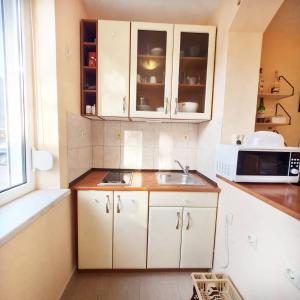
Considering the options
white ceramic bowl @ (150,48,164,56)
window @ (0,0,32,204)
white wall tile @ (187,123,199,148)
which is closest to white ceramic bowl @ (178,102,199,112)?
white wall tile @ (187,123,199,148)

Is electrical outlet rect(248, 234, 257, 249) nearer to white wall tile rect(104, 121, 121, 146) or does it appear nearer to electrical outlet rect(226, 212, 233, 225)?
electrical outlet rect(226, 212, 233, 225)

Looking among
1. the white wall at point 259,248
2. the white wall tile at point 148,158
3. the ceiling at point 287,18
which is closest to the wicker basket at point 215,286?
the white wall at point 259,248

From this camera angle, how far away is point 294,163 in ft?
3.86

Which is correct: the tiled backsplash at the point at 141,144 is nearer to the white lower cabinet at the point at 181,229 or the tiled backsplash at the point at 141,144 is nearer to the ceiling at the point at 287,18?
the white lower cabinet at the point at 181,229

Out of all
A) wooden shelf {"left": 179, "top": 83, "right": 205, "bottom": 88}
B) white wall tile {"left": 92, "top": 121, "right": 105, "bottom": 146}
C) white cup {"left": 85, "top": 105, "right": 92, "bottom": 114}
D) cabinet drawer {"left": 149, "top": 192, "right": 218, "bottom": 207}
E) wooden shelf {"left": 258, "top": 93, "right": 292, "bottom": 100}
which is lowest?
cabinet drawer {"left": 149, "top": 192, "right": 218, "bottom": 207}

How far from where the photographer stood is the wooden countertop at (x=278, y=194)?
0.78m

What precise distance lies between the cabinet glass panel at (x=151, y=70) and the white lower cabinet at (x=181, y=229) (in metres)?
0.84

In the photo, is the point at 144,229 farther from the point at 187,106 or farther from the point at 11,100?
the point at 11,100

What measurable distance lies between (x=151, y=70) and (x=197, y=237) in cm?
156

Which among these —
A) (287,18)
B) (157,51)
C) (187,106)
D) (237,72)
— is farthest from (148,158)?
(287,18)

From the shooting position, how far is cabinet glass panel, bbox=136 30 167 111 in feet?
5.18

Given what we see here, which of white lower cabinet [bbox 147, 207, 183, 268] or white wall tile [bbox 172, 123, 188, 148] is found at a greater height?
white wall tile [bbox 172, 123, 188, 148]

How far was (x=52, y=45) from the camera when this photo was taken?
116 cm

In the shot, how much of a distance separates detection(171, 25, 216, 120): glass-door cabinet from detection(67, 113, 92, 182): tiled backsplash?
86 centimetres
